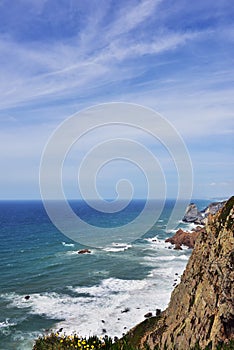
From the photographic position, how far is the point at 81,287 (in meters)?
44.3

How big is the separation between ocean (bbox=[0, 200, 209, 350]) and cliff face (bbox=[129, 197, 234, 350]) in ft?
43.9

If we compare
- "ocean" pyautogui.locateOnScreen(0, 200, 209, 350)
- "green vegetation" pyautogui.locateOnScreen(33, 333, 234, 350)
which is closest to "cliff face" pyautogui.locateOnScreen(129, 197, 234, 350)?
"green vegetation" pyautogui.locateOnScreen(33, 333, 234, 350)

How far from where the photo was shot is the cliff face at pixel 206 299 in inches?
608

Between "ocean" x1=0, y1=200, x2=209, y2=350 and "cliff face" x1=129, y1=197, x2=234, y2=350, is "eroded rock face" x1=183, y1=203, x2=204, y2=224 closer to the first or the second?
"ocean" x1=0, y1=200, x2=209, y2=350

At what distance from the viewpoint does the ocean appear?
106 ft

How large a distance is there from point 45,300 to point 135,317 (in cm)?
1059

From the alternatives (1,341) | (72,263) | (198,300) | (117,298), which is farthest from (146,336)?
(72,263)

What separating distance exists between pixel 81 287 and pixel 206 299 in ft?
97.8

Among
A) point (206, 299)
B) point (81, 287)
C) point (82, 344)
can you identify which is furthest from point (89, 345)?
point (81, 287)

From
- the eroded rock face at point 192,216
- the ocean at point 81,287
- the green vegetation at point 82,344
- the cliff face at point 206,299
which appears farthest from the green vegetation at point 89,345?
the eroded rock face at point 192,216

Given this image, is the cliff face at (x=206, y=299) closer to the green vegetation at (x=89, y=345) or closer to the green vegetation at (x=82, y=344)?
the green vegetation at (x=89, y=345)

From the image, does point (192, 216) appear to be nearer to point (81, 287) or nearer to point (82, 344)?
point (81, 287)

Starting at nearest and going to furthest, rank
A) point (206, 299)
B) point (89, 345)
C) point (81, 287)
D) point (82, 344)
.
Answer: point (89, 345) < point (82, 344) < point (206, 299) < point (81, 287)

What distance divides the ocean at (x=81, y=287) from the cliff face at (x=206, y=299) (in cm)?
1339
